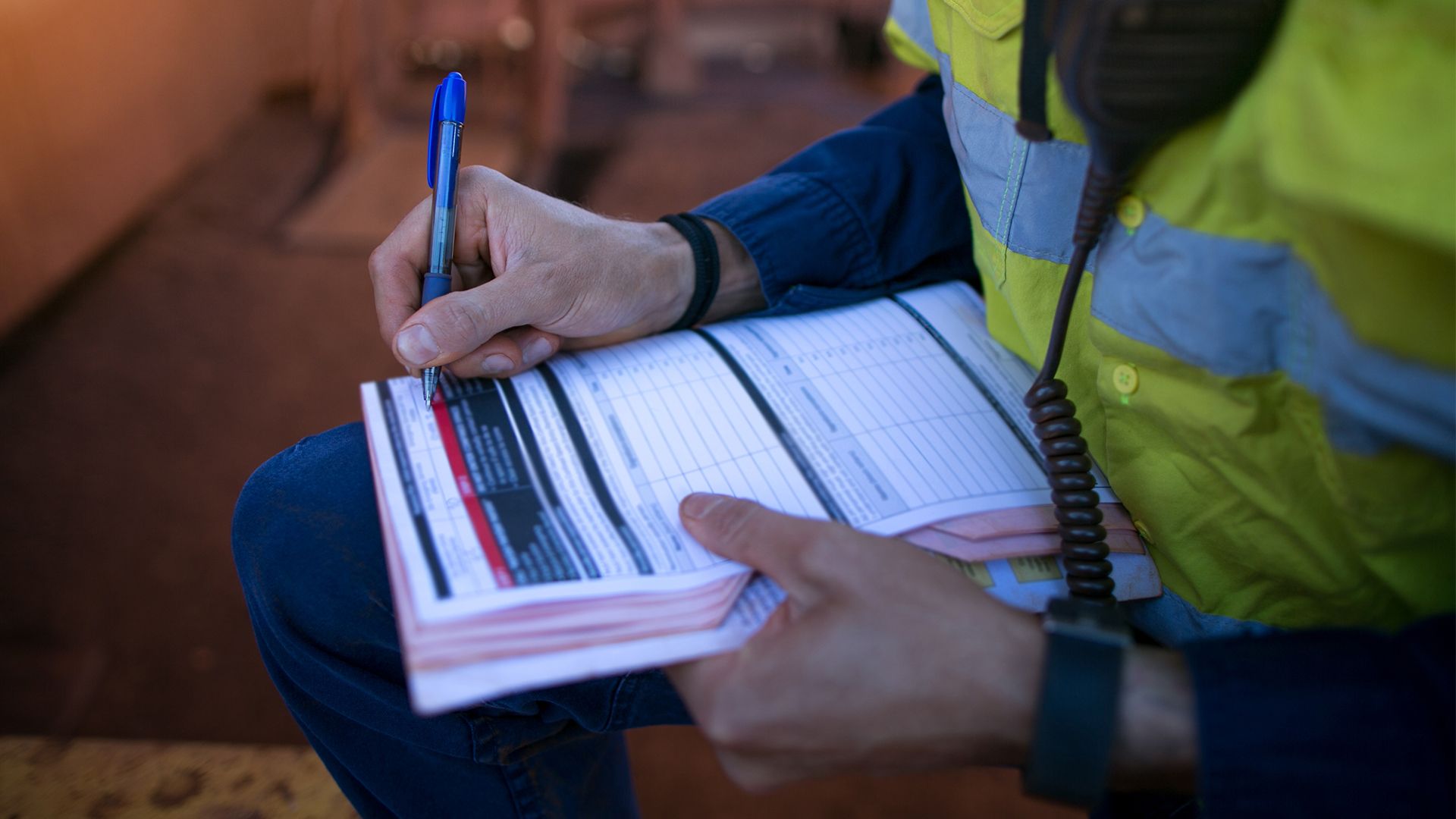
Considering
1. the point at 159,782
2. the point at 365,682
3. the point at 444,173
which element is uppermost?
the point at 444,173

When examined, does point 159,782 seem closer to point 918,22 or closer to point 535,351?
point 535,351

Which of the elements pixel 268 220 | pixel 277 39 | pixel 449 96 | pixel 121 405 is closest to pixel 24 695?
pixel 121 405

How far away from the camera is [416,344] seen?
698 millimetres

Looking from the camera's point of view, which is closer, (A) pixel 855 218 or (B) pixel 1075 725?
Result: (B) pixel 1075 725

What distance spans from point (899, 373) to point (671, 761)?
2.57ft

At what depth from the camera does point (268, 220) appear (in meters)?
2.64

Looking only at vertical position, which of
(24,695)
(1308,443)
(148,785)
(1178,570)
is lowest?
(24,695)

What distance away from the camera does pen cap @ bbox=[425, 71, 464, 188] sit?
29.3 inches

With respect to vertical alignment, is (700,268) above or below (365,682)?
above

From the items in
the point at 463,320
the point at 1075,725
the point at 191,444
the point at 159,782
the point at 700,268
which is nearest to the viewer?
the point at 1075,725

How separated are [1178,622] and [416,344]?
0.59m

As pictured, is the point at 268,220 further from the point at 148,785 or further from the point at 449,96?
the point at 449,96

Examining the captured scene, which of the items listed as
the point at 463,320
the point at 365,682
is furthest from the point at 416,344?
the point at 365,682

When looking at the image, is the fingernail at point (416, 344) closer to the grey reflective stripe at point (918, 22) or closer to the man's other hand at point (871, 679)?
the man's other hand at point (871, 679)
